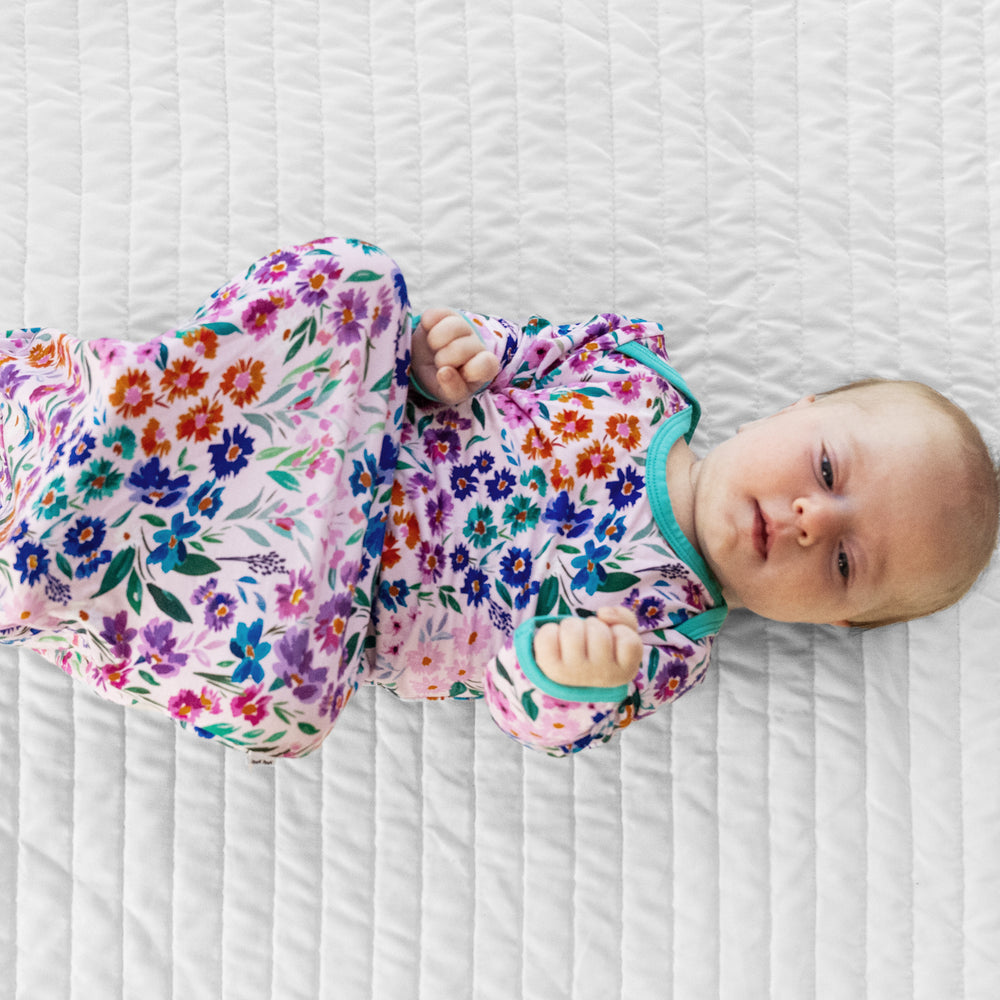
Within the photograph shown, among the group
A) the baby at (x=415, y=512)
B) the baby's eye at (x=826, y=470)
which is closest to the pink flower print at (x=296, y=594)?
the baby at (x=415, y=512)

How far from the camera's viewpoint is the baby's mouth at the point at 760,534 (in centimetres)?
79

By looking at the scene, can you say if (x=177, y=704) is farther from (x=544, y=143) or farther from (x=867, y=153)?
(x=867, y=153)

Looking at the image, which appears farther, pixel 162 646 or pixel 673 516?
pixel 673 516

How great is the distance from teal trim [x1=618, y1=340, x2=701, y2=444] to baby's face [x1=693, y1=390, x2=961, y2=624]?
88mm

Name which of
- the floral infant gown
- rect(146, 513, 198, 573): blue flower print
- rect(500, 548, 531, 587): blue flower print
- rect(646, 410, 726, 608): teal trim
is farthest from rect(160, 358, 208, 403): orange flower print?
rect(646, 410, 726, 608): teal trim

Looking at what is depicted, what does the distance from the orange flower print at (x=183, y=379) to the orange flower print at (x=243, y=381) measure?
19 millimetres

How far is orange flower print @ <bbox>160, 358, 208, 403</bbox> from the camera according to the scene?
0.73 metres

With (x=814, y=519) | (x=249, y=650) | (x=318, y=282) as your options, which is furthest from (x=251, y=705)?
(x=814, y=519)

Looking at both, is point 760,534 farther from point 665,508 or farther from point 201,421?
point 201,421

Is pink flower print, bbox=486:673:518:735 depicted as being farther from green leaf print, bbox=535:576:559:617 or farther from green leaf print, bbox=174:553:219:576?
green leaf print, bbox=174:553:219:576

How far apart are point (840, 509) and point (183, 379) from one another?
57cm

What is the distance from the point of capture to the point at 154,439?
735 mm

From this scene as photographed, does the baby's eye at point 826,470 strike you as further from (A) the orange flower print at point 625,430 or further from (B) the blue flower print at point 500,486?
(B) the blue flower print at point 500,486

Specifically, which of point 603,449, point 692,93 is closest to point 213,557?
point 603,449
